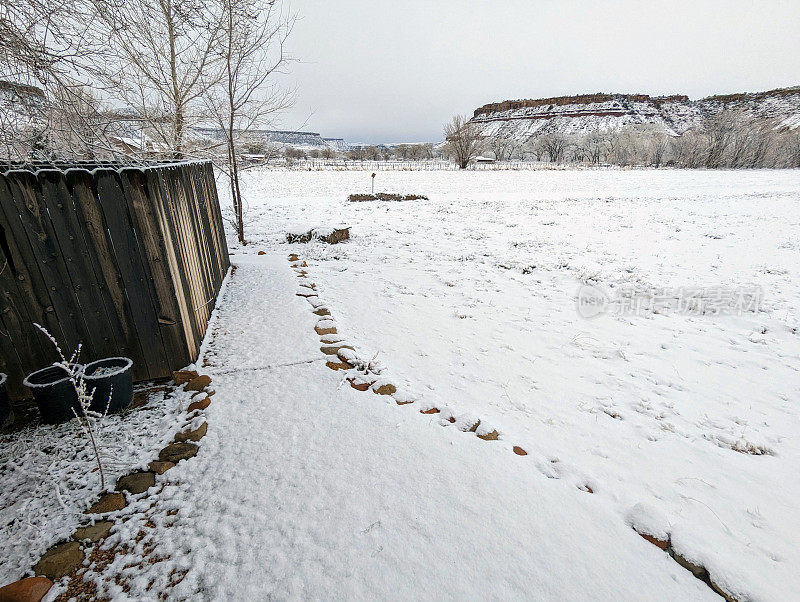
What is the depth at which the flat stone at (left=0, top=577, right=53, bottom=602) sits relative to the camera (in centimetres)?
139

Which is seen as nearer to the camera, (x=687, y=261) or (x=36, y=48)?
(x=36, y=48)

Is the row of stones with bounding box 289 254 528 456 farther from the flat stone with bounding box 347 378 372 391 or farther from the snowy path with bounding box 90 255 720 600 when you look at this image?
the snowy path with bounding box 90 255 720 600

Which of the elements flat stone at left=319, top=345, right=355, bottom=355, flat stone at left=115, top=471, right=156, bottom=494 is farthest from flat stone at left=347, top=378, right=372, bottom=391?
flat stone at left=115, top=471, right=156, bottom=494

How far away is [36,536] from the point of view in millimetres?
1680

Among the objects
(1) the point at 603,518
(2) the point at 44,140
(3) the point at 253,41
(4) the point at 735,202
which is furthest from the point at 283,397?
(4) the point at 735,202

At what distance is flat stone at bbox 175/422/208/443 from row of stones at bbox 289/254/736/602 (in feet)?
3.70

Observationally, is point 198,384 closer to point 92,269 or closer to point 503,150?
point 92,269

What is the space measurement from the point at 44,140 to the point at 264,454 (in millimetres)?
3678

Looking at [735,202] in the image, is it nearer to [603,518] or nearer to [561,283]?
[561,283]

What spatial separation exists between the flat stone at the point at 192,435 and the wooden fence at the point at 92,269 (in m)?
0.86

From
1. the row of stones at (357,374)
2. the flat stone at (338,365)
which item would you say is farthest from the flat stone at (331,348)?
the flat stone at (338,365)

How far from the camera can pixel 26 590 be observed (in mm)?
1415

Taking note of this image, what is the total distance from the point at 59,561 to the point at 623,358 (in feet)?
14.2

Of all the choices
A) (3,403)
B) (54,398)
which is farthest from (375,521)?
(3,403)
